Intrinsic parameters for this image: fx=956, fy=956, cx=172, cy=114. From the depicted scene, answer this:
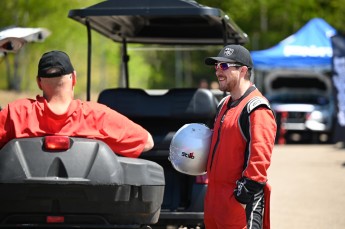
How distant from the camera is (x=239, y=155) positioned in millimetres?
5703

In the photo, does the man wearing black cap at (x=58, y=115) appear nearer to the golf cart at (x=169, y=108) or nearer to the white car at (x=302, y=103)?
the golf cart at (x=169, y=108)

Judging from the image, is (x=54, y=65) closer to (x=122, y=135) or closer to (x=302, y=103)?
(x=122, y=135)

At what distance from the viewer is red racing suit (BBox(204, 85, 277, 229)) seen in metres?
5.54

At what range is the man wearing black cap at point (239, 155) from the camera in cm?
555

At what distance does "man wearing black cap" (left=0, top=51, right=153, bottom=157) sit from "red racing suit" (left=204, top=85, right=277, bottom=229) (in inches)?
23.7

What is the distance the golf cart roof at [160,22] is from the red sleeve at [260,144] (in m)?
2.57

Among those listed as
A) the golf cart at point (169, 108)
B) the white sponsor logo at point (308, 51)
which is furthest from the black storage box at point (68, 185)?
the white sponsor logo at point (308, 51)

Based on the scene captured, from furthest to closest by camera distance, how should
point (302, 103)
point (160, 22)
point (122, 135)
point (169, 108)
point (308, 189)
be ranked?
point (302, 103) → point (308, 189) → point (160, 22) → point (169, 108) → point (122, 135)

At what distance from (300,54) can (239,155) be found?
21.4 m

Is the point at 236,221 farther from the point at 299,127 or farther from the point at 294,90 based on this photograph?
the point at 294,90

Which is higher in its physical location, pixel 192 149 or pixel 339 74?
pixel 192 149

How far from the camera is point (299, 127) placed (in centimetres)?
2608

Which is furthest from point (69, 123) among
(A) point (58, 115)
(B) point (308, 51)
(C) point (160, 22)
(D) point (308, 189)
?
(B) point (308, 51)

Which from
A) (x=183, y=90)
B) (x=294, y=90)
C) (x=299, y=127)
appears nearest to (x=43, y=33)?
(x=183, y=90)
